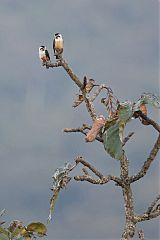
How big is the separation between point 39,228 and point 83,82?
59 centimetres

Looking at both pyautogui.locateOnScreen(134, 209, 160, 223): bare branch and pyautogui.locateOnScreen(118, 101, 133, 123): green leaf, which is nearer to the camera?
pyautogui.locateOnScreen(118, 101, 133, 123): green leaf

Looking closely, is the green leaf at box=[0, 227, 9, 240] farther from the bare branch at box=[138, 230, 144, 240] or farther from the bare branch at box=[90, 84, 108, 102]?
the bare branch at box=[90, 84, 108, 102]

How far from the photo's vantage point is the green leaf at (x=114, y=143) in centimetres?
132

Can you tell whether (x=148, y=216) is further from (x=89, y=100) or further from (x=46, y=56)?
(x=46, y=56)

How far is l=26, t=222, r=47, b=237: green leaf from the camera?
1.95 meters

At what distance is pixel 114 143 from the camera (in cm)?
133

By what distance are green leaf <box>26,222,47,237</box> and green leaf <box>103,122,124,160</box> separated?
0.73 m

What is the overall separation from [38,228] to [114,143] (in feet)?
2.55

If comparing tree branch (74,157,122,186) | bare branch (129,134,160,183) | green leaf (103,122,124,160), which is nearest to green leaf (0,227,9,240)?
tree branch (74,157,122,186)

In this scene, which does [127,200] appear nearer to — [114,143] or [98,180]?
[98,180]

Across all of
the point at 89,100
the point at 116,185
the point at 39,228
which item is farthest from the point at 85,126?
the point at 39,228

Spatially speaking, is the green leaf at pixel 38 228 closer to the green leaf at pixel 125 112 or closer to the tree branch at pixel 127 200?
the tree branch at pixel 127 200

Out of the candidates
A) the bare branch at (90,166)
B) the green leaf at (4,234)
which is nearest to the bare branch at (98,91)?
the bare branch at (90,166)

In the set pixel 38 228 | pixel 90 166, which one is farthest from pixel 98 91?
pixel 38 228
